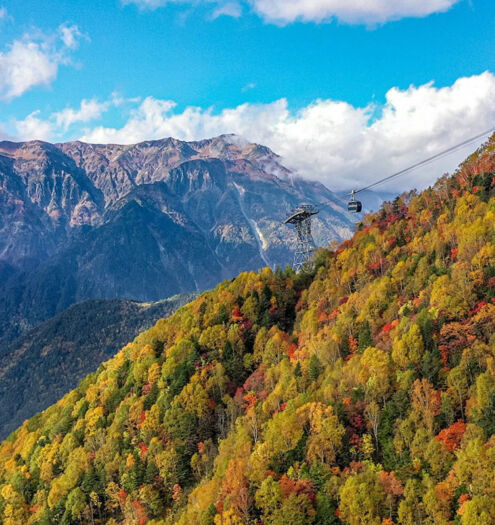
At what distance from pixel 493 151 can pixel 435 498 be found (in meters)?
121

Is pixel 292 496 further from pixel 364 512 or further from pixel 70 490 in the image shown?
pixel 70 490

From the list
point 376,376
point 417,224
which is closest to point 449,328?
point 376,376

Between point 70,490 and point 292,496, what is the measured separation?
7761 centimetres

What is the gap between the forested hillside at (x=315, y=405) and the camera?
101438mm

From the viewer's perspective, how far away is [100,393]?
194m

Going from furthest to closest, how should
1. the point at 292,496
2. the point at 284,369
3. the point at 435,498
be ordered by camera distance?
the point at 284,369 < the point at 292,496 < the point at 435,498

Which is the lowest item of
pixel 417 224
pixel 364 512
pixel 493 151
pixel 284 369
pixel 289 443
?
pixel 364 512

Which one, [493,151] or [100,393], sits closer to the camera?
[493,151]

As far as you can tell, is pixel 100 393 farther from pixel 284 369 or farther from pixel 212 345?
pixel 284 369

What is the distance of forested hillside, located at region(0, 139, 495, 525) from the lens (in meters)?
101

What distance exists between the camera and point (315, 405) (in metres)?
122

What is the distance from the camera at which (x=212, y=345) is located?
177875 mm

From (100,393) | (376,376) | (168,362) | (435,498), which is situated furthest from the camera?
(100,393)

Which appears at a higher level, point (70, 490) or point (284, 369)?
point (284, 369)
